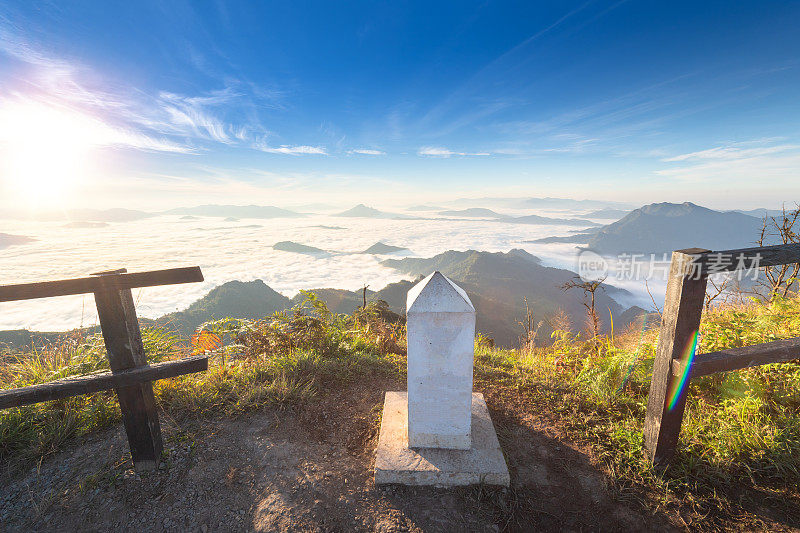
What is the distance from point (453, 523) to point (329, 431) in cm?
169

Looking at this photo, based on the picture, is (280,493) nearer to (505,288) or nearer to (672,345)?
(672,345)

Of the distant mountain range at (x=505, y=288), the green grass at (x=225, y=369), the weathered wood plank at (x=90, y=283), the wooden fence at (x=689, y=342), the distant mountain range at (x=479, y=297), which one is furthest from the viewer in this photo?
the distant mountain range at (x=505, y=288)

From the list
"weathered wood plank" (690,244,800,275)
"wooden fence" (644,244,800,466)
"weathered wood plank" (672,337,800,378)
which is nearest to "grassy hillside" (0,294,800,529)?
"wooden fence" (644,244,800,466)

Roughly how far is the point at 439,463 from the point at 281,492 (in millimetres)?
1518

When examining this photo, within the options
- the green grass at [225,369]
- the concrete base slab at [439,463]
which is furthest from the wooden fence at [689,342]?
the green grass at [225,369]

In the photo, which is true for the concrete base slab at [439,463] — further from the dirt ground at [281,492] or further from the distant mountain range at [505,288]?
the distant mountain range at [505,288]

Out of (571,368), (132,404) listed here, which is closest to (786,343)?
(571,368)

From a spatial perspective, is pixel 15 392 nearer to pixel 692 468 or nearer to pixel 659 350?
pixel 659 350

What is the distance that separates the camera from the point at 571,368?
5.01 meters

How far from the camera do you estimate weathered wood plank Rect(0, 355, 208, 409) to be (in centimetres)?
264

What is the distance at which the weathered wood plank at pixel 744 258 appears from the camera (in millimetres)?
2652

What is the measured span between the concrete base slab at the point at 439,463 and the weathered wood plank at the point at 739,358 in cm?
187

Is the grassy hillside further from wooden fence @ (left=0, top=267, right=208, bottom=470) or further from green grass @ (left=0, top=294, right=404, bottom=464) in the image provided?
wooden fence @ (left=0, top=267, right=208, bottom=470)

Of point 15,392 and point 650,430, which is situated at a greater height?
point 15,392
